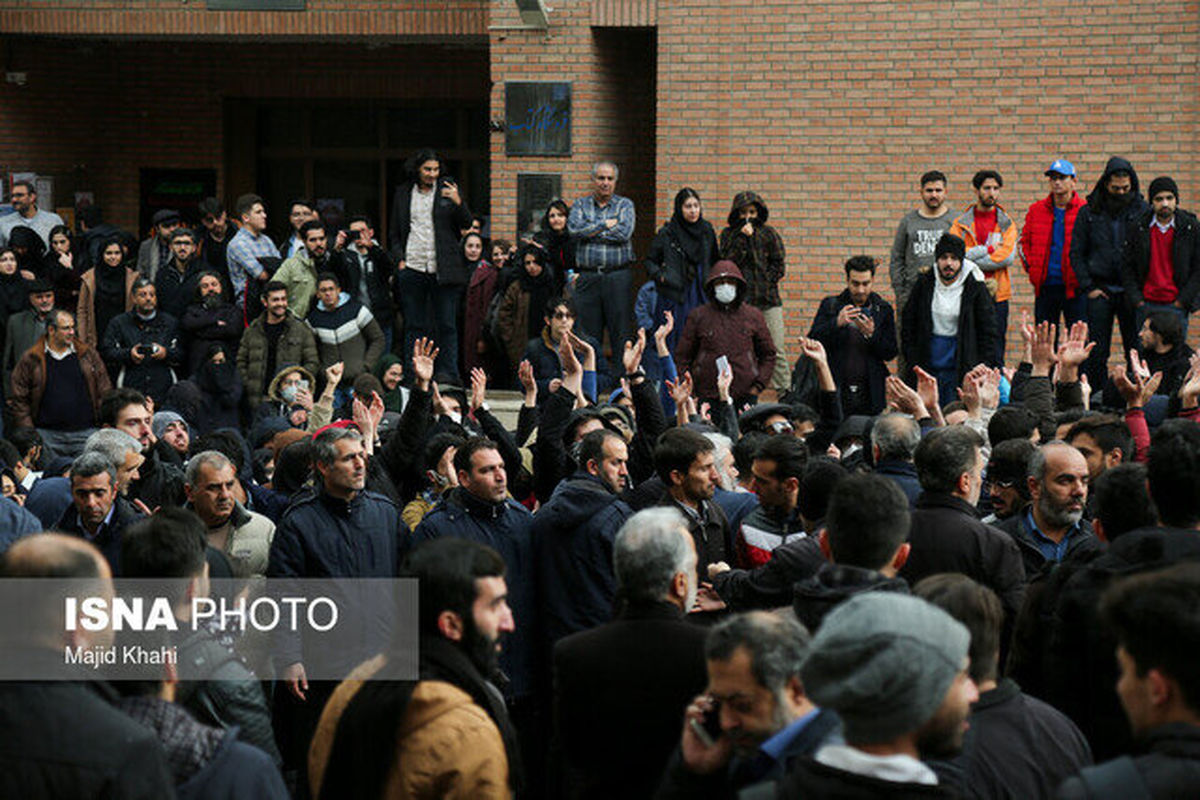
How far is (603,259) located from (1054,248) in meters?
3.95

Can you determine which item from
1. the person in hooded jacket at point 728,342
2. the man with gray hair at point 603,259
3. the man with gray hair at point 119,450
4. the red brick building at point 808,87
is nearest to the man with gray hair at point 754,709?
the man with gray hair at point 119,450

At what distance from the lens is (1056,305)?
13.9 m

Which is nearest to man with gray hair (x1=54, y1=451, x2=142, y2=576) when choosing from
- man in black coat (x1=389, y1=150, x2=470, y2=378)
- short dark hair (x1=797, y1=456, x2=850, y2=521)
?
short dark hair (x1=797, y1=456, x2=850, y2=521)

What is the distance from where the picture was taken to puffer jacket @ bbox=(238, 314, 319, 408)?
44.8 ft

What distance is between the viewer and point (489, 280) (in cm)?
1492

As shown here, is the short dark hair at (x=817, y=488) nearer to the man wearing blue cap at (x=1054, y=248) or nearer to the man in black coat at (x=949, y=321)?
the man in black coat at (x=949, y=321)

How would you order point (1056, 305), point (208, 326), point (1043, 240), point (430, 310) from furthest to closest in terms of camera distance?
→ point (430, 310)
point (208, 326)
point (1056, 305)
point (1043, 240)

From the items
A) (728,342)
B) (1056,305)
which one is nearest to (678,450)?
(728,342)

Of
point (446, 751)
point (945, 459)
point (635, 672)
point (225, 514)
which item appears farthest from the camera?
point (225, 514)

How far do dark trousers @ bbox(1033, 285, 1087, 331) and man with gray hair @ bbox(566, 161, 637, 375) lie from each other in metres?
3.67

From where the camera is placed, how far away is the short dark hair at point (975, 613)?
4.09 m

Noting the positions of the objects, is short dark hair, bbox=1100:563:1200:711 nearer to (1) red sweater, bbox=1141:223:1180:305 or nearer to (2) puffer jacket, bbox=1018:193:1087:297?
(1) red sweater, bbox=1141:223:1180:305

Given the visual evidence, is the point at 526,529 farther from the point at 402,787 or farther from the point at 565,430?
the point at 402,787

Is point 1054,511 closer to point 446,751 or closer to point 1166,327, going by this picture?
point 446,751
